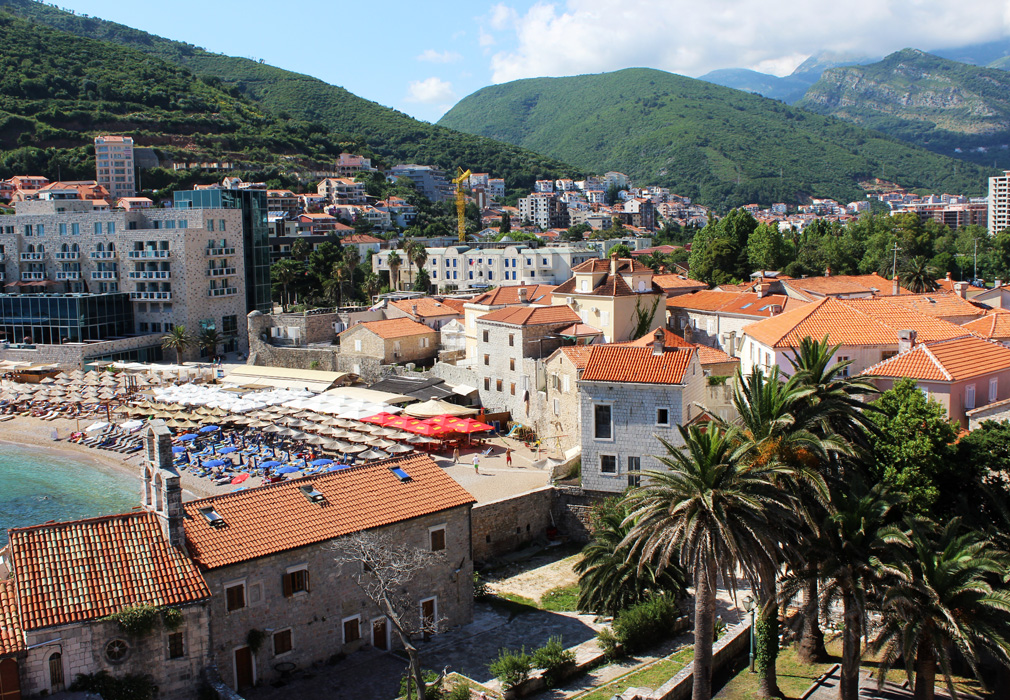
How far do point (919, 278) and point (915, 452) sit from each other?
43706 millimetres

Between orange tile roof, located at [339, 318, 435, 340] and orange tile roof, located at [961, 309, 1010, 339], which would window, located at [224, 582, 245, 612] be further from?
orange tile roof, located at [339, 318, 435, 340]

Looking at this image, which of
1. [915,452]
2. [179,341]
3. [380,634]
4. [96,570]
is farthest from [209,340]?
[915,452]

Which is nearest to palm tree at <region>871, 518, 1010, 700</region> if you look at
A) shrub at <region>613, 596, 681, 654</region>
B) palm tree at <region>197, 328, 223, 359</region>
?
shrub at <region>613, 596, 681, 654</region>

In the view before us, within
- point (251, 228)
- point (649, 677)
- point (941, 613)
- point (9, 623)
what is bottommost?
point (649, 677)

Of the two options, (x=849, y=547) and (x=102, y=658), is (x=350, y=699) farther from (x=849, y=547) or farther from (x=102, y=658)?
(x=849, y=547)

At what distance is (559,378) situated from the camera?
124ft

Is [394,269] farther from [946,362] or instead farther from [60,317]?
[946,362]

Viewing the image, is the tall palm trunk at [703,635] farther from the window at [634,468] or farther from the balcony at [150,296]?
the balcony at [150,296]

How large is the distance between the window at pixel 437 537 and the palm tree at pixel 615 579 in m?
4.71

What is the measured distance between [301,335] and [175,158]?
75.4 m

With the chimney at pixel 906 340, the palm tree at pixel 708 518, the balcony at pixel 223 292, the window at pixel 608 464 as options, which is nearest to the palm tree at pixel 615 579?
the palm tree at pixel 708 518

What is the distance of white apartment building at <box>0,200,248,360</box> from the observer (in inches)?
2749

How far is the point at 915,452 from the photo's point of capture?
22016 mm

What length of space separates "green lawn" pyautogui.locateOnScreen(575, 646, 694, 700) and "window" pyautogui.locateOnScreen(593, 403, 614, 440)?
10080 millimetres
